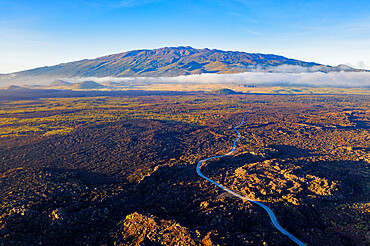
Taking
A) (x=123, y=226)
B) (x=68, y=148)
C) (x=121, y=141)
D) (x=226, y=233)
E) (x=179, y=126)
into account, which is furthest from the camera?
(x=179, y=126)

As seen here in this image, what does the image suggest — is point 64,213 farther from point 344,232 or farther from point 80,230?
point 344,232

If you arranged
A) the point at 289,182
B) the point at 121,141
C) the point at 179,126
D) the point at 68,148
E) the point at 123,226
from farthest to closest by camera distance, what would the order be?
the point at 179,126, the point at 121,141, the point at 68,148, the point at 289,182, the point at 123,226

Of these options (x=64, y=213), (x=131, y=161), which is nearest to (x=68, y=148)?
(x=131, y=161)

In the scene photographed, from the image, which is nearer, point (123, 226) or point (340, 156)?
point (123, 226)

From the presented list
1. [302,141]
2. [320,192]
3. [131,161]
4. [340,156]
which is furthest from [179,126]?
[320,192]

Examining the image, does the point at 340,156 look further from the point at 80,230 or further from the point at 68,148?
the point at 68,148

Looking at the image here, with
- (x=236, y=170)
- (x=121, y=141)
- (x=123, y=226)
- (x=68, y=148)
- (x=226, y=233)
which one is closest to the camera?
(x=226, y=233)
